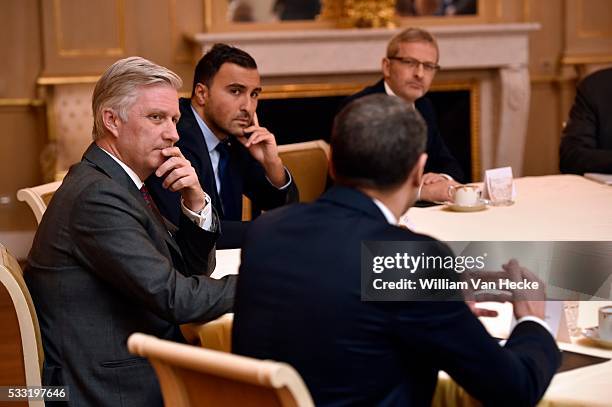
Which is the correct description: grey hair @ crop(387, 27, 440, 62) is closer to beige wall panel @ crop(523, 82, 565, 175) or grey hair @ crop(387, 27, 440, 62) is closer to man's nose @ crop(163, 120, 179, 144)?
Answer: man's nose @ crop(163, 120, 179, 144)

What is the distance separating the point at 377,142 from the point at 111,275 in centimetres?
81

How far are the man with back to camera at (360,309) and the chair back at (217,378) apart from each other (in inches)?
4.4

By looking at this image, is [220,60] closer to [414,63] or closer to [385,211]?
[414,63]

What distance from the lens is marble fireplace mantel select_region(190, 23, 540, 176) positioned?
623cm

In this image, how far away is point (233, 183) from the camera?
3562 mm

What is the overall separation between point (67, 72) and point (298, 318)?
4.65 m

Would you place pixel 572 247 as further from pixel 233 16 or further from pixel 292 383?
pixel 233 16

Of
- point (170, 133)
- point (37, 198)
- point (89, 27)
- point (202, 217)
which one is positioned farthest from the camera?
point (89, 27)

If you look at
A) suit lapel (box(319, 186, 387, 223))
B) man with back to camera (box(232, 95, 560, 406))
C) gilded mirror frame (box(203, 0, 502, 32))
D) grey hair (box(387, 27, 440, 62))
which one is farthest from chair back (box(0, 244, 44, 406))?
gilded mirror frame (box(203, 0, 502, 32))

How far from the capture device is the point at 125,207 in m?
2.32

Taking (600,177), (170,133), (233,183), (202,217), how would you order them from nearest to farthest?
(170,133) → (202,217) → (233,183) → (600,177)

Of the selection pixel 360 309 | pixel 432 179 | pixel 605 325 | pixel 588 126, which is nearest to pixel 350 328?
pixel 360 309

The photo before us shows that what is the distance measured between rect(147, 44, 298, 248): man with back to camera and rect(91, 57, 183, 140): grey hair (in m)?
0.80

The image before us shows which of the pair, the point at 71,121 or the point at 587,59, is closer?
the point at 71,121
